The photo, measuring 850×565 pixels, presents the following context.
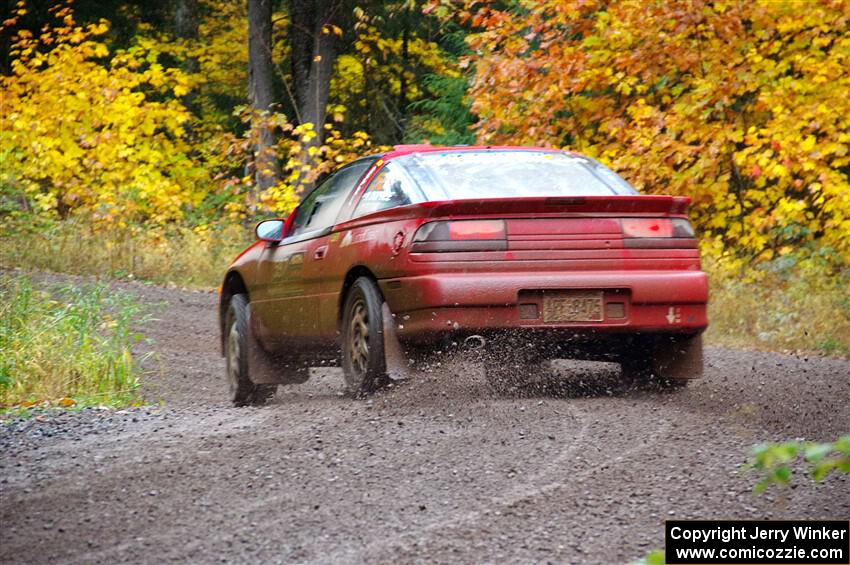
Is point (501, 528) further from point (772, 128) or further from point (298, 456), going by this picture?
point (772, 128)

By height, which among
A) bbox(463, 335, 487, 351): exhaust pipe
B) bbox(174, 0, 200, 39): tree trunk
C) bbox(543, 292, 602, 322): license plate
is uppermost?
bbox(174, 0, 200, 39): tree trunk

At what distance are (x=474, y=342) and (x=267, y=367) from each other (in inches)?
102

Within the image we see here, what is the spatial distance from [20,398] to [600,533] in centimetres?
534

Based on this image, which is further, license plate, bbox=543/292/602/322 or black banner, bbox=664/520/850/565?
license plate, bbox=543/292/602/322

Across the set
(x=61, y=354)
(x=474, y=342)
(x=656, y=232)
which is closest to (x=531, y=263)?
(x=474, y=342)

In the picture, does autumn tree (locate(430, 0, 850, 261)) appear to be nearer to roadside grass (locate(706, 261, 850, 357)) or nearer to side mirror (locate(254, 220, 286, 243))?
roadside grass (locate(706, 261, 850, 357))

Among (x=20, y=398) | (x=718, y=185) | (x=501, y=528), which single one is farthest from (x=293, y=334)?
(x=718, y=185)

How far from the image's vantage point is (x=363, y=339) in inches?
300

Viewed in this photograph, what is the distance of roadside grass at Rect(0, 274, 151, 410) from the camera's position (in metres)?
8.81

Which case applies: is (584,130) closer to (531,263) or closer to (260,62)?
(260,62)

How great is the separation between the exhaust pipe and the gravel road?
22cm

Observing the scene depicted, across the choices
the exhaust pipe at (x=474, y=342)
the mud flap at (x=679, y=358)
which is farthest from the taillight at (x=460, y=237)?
the mud flap at (x=679, y=358)

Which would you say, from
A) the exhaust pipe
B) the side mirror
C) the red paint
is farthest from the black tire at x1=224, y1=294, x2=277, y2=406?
the exhaust pipe

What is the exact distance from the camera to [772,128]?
583 inches
